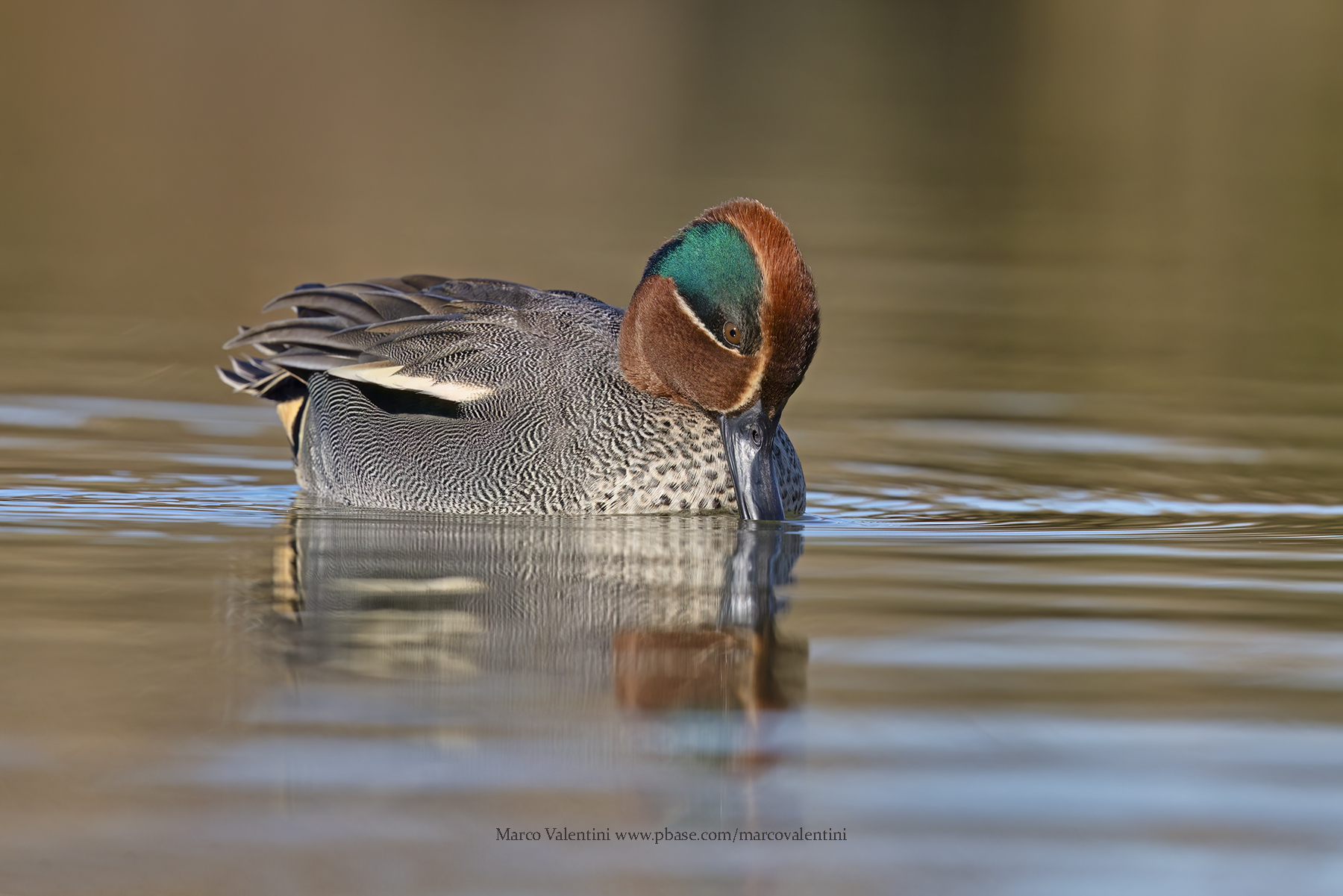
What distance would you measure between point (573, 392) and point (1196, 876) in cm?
432

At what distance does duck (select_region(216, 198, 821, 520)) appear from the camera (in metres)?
7.23

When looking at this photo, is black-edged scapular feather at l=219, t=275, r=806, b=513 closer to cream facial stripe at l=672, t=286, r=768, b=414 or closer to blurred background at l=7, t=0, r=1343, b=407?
cream facial stripe at l=672, t=286, r=768, b=414

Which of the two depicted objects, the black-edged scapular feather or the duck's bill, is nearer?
the duck's bill

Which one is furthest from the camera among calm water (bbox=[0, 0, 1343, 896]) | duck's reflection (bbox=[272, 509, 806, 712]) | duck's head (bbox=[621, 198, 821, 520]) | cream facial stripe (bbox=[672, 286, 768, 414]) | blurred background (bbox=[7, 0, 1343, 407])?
blurred background (bbox=[7, 0, 1343, 407])

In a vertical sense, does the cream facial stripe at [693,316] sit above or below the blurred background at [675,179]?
below

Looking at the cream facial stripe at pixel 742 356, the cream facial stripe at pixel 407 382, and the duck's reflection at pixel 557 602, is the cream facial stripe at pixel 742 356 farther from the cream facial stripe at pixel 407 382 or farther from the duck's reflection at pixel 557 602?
the cream facial stripe at pixel 407 382

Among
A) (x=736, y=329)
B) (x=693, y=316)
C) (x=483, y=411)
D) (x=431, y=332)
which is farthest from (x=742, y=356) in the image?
(x=431, y=332)

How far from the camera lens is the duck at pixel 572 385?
23.7 feet

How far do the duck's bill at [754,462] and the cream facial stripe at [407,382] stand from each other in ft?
3.58

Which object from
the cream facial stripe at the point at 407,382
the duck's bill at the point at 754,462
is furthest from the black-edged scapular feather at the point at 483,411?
the duck's bill at the point at 754,462

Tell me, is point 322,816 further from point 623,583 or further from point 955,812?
point 623,583

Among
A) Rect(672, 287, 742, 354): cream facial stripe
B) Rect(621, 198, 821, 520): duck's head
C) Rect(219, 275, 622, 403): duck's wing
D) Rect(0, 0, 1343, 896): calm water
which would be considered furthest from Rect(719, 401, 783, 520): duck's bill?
Rect(219, 275, 622, 403): duck's wing

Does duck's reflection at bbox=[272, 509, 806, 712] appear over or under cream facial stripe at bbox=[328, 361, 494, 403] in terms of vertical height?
under

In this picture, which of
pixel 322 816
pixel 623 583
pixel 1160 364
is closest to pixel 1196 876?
pixel 322 816
